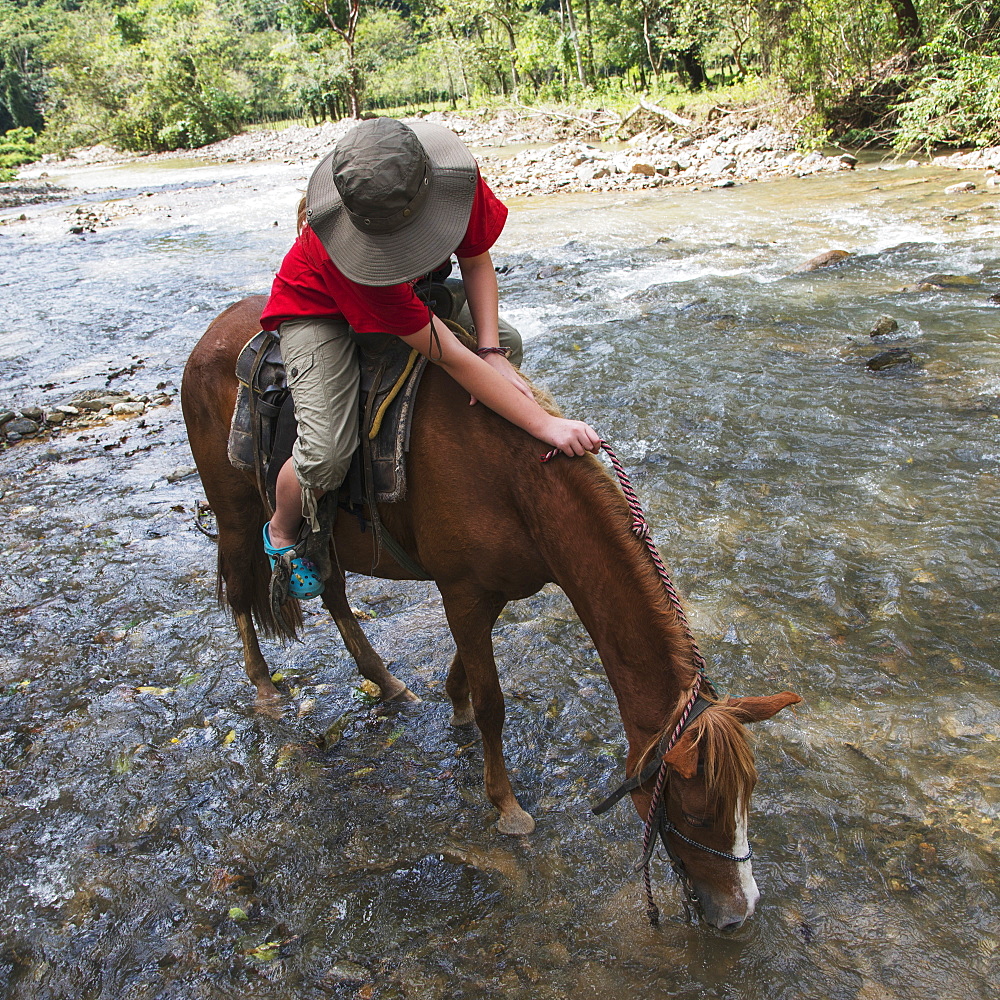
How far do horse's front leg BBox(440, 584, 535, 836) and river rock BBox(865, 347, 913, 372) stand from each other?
5743 millimetres

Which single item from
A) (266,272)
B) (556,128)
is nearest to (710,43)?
(556,128)

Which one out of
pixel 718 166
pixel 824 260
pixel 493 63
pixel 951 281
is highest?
pixel 493 63

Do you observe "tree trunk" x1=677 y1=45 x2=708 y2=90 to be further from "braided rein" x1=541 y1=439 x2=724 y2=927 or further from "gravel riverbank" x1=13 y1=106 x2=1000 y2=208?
"braided rein" x1=541 y1=439 x2=724 y2=927

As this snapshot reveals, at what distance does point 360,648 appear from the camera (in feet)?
12.9

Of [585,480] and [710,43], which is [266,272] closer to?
[585,480]

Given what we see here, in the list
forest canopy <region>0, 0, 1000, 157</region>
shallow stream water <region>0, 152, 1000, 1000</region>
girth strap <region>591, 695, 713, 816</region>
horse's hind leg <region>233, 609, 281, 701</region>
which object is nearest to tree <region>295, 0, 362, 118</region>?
forest canopy <region>0, 0, 1000, 157</region>

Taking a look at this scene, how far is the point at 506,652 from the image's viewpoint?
418 centimetres

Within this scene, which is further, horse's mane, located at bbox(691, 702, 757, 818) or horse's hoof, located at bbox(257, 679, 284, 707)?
horse's hoof, located at bbox(257, 679, 284, 707)

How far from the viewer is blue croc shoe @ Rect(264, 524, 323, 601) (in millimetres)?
3432

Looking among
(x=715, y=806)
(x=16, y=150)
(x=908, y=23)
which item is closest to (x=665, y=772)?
(x=715, y=806)

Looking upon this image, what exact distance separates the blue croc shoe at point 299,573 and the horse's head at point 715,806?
1.80m

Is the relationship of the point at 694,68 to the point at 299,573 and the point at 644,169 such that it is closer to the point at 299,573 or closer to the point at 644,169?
the point at 644,169

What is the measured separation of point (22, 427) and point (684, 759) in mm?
7783

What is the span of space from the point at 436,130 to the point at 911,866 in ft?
10.8
